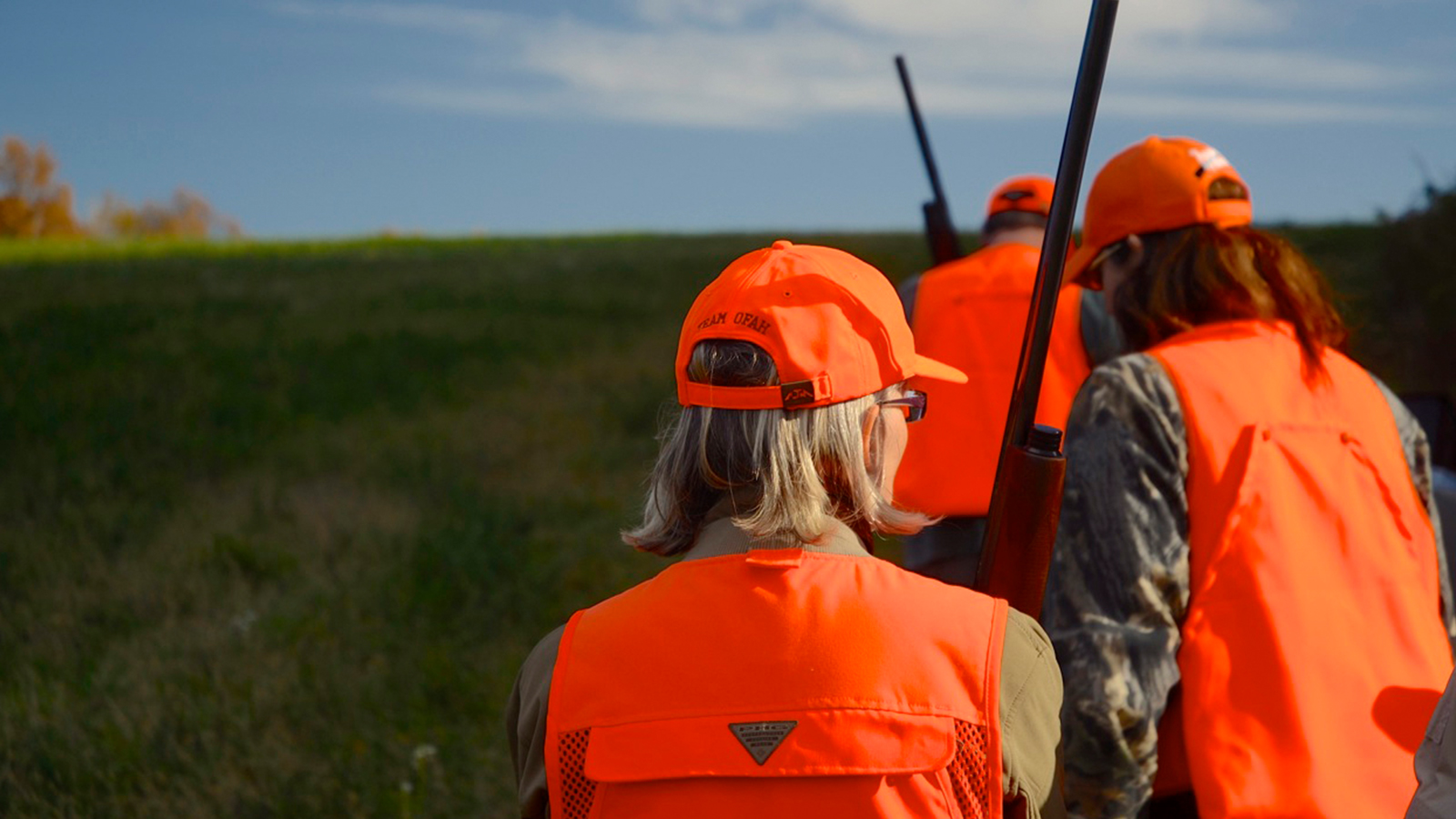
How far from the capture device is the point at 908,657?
1530 millimetres

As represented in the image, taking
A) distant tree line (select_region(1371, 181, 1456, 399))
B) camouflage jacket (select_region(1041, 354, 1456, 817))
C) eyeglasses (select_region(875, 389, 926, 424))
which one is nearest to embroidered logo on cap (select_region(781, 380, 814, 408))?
eyeglasses (select_region(875, 389, 926, 424))

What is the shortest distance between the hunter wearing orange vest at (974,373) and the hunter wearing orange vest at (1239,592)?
59.4 inches

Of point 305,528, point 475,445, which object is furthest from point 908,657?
point 475,445

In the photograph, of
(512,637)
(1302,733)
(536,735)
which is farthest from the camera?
(512,637)

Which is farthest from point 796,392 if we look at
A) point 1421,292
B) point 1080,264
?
point 1421,292

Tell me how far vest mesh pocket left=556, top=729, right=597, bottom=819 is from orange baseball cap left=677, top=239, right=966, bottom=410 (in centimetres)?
47

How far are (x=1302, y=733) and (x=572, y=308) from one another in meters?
16.0

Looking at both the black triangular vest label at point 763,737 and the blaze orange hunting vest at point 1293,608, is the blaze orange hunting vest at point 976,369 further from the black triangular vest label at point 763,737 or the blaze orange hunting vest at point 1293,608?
the black triangular vest label at point 763,737

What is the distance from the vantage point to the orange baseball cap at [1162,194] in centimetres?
249

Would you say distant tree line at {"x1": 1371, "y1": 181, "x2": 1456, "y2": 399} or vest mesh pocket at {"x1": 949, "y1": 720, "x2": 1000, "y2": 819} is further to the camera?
distant tree line at {"x1": 1371, "y1": 181, "x2": 1456, "y2": 399}

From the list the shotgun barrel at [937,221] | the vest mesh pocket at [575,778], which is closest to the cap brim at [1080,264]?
the vest mesh pocket at [575,778]

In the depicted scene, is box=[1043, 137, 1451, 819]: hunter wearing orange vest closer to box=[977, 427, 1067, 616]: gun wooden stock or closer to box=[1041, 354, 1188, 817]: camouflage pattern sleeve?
box=[1041, 354, 1188, 817]: camouflage pattern sleeve

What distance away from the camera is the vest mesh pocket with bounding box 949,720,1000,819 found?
1529mm

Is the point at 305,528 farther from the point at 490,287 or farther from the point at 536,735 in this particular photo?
the point at 490,287
